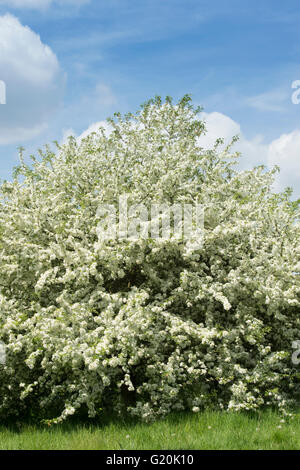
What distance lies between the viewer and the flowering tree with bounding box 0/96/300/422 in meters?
8.20

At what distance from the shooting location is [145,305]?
31.3 feet

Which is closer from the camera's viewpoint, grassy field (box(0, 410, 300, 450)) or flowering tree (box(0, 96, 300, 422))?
grassy field (box(0, 410, 300, 450))

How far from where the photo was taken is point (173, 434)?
698 cm

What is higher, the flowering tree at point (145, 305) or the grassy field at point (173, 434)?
the flowering tree at point (145, 305)

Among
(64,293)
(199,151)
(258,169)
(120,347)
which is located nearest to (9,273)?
(64,293)

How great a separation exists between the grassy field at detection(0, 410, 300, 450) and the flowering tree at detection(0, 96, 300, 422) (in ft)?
0.94

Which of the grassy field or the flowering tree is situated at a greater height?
the flowering tree

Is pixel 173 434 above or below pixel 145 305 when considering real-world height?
below

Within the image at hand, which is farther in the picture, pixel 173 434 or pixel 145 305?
pixel 145 305

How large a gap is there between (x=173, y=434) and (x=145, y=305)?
3.02 metres

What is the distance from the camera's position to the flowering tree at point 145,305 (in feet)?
26.9

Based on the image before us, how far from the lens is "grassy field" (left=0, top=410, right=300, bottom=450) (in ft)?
21.9

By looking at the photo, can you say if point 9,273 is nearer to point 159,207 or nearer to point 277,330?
point 159,207

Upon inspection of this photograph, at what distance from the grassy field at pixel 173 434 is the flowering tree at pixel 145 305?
0.29m
